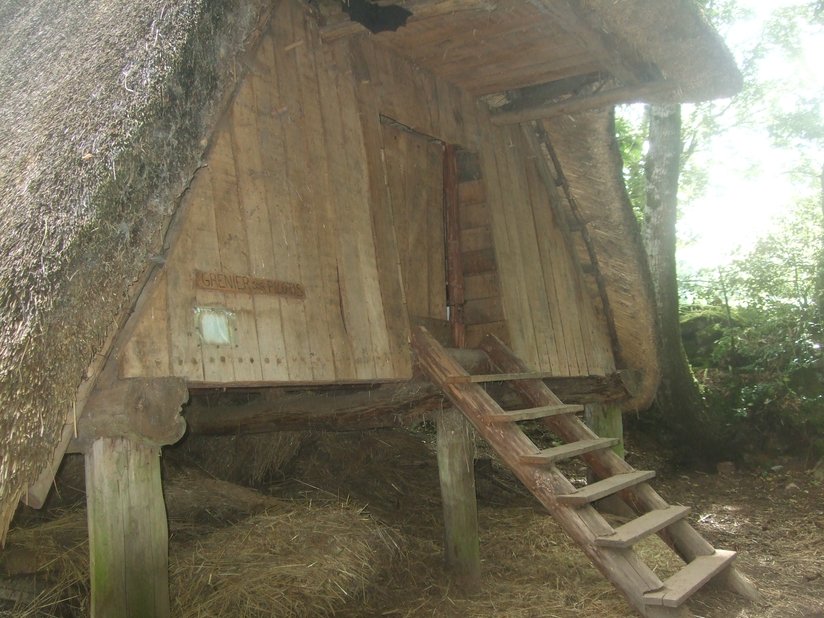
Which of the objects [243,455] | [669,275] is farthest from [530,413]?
[669,275]

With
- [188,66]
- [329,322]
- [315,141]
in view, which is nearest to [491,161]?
[315,141]

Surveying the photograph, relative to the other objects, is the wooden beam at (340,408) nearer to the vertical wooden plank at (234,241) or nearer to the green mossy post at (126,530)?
the vertical wooden plank at (234,241)

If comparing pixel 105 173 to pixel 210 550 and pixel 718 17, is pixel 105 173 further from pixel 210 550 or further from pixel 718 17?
pixel 718 17

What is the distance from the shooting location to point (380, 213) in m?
4.55

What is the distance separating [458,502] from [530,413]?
703 millimetres

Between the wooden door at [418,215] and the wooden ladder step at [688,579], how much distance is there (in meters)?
2.18

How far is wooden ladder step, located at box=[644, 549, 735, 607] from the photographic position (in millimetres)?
3643

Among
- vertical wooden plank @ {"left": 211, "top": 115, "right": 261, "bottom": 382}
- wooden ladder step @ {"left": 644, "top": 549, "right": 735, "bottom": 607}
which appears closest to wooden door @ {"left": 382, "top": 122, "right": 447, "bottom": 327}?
vertical wooden plank @ {"left": 211, "top": 115, "right": 261, "bottom": 382}

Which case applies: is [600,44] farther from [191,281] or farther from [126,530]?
[126,530]

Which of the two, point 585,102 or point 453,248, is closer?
point 585,102

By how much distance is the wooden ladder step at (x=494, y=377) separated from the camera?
445 centimetres

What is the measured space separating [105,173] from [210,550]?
2441mm

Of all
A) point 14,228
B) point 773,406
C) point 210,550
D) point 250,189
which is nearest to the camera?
point 14,228

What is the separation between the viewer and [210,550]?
14.4 feet
